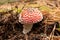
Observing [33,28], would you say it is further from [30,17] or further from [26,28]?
[30,17]

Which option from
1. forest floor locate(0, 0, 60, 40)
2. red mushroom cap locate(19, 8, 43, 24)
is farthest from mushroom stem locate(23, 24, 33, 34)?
red mushroom cap locate(19, 8, 43, 24)

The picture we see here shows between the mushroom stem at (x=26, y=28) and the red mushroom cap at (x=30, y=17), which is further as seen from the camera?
the mushroom stem at (x=26, y=28)

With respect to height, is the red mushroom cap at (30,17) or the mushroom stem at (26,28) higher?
the red mushroom cap at (30,17)

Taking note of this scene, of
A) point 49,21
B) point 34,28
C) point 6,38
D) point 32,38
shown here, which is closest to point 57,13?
point 49,21

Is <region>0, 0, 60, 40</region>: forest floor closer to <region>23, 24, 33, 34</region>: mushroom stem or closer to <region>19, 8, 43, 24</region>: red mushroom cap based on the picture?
<region>23, 24, 33, 34</region>: mushroom stem

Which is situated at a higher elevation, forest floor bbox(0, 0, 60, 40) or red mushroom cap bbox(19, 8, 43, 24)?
red mushroom cap bbox(19, 8, 43, 24)

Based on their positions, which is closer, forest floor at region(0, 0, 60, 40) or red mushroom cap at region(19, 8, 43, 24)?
red mushroom cap at region(19, 8, 43, 24)

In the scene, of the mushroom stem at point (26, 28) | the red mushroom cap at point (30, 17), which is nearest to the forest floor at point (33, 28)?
the mushroom stem at point (26, 28)

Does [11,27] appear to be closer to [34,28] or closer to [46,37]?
[34,28]

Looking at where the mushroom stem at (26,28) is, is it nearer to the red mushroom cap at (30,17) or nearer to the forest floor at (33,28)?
the forest floor at (33,28)

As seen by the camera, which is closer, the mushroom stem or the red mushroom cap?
the red mushroom cap

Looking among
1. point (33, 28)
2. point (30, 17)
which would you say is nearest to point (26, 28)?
point (33, 28)
